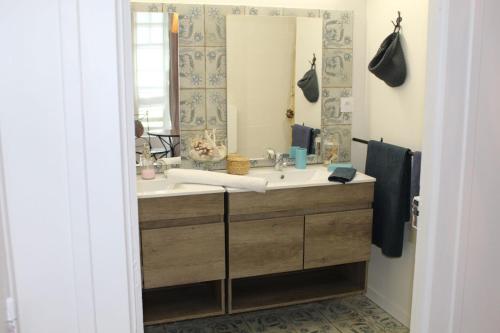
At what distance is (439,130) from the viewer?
3.94 feet

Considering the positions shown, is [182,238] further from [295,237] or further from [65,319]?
[65,319]

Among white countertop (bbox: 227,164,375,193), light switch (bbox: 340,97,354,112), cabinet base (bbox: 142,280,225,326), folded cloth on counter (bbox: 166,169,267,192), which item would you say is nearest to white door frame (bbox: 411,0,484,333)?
folded cloth on counter (bbox: 166,169,267,192)

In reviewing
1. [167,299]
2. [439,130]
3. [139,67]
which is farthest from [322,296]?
[439,130]

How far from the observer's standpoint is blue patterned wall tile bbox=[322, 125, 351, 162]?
3.32 metres

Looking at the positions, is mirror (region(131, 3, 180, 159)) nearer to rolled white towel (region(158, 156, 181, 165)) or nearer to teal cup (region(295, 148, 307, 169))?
rolled white towel (region(158, 156, 181, 165))

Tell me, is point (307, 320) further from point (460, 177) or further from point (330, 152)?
point (460, 177)

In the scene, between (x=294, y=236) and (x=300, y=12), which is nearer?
(x=294, y=236)

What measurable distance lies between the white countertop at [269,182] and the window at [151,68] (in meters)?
0.38

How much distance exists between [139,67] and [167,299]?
144cm

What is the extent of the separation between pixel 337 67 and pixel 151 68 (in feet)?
4.10

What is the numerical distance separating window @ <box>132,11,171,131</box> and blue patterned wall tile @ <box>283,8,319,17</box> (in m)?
0.78

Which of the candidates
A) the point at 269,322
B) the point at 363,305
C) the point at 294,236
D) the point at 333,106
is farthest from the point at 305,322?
the point at 333,106

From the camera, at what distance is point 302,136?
10.6 ft

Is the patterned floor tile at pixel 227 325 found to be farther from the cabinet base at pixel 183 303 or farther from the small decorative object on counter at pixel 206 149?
the small decorative object on counter at pixel 206 149
